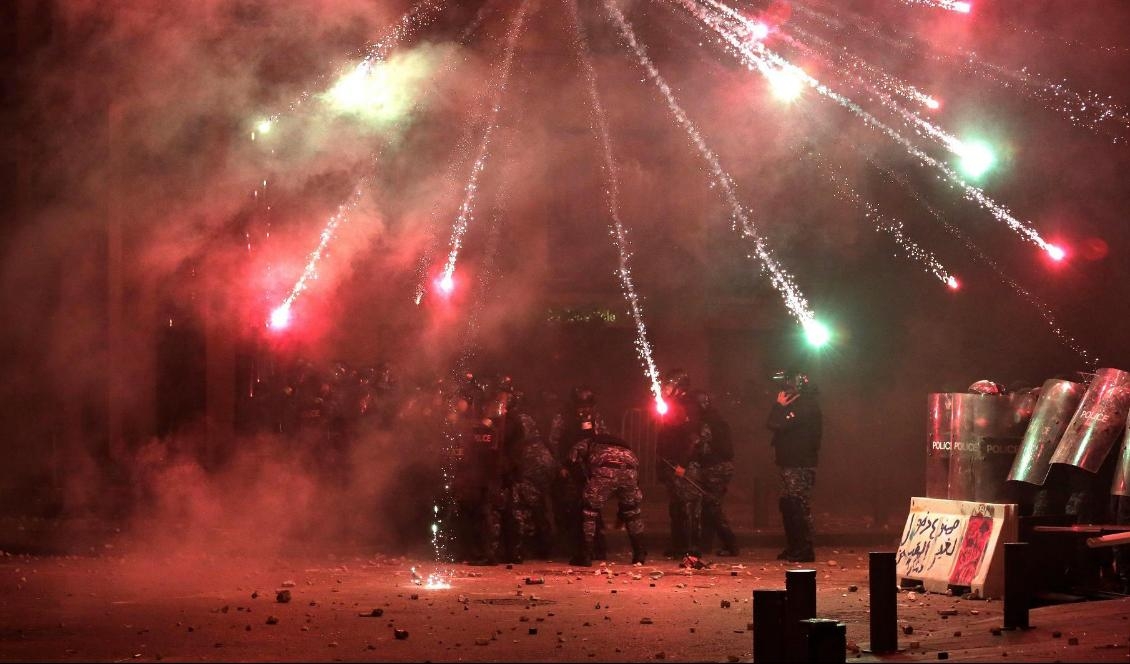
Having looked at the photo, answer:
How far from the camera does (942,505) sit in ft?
32.2

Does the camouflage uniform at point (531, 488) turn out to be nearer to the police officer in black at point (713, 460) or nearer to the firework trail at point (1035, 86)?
the police officer in black at point (713, 460)

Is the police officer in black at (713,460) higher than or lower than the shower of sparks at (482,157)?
lower

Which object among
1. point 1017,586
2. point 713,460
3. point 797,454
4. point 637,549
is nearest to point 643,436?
point 713,460

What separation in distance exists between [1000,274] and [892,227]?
5.20 feet

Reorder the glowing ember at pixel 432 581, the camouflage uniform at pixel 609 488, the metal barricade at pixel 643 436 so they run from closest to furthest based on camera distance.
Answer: the glowing ember at pixel 432 581, the camouflage uniform at pixel 609 488, the metal barricade at pixel 643 436

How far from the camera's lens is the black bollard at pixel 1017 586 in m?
7.49

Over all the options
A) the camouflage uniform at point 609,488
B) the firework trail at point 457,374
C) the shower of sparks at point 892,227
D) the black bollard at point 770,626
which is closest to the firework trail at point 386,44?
the firework trail at point 457,374

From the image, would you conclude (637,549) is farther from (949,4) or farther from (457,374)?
(949,4)

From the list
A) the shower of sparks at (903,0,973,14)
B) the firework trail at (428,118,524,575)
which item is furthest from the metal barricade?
the shower of sparks at (903,0,973,14)

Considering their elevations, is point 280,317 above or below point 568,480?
above

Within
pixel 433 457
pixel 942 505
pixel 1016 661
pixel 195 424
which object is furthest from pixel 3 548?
pixel 1016 661

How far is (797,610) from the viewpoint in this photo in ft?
20.9

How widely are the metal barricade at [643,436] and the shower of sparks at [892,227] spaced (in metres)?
4.00

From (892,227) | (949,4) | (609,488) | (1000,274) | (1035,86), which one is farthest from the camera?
(892,227)
